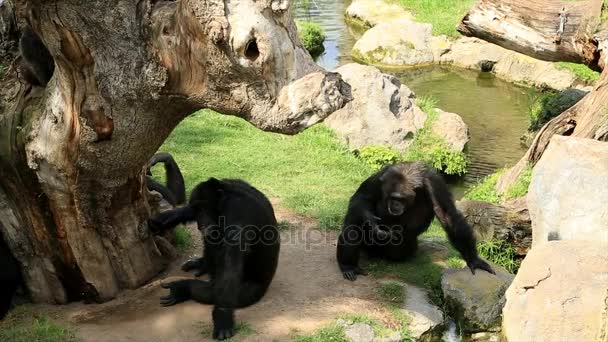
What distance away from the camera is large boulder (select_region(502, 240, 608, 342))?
6070 mm

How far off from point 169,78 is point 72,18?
772 millimetres

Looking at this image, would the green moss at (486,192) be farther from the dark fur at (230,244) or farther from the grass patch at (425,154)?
the dark fur at (230,244)

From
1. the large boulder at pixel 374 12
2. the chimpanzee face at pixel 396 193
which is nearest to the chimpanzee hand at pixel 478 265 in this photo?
the chimpanzee face at pixel 396 193

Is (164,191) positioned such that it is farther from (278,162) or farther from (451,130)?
(451,130)

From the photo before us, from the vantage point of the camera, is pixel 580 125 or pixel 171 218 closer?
pixel 171 218

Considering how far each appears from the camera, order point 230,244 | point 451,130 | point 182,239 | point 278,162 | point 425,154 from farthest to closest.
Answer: point 451,130 → point 425,154 → point 278,162 → point 182,239 → point 230,244

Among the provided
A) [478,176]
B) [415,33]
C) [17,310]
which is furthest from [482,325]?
[415,33]

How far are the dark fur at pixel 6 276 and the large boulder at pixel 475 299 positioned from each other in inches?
157

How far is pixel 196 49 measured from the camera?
4965mm

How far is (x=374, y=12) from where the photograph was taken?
2281 cm

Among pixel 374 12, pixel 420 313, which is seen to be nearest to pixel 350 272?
pixel 420 313

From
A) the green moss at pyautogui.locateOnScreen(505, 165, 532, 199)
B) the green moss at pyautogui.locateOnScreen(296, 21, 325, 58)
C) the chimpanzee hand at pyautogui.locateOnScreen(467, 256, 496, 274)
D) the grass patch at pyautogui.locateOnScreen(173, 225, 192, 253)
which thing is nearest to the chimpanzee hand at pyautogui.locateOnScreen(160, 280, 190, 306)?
the grass patch at pyautogui.locateOnScreen(173, 225, 192, 253)

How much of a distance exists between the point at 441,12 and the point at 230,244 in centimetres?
1600

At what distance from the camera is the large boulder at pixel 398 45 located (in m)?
18.6
